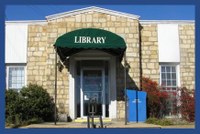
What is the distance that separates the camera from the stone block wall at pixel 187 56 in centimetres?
1866

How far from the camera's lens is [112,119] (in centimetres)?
1723

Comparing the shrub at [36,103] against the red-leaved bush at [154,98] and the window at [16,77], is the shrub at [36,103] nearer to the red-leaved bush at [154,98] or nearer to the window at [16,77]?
the window at [16,77]

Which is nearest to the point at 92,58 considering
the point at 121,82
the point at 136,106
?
the point at 121,82

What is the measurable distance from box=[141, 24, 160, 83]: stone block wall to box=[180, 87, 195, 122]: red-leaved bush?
136 centimetres

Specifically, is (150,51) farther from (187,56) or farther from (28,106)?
(28,106)

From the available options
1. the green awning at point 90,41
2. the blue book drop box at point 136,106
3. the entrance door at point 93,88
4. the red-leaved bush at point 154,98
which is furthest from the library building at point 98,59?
the green awning at point 90,41

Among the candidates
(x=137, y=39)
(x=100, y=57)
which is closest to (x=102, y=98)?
(x=100, y=57)

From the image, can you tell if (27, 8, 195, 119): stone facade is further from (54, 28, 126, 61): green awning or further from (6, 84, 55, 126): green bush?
(54, 28, 126, 61): green awning

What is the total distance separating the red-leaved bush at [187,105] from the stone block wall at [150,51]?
136cm

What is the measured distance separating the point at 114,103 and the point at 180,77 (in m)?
3.46

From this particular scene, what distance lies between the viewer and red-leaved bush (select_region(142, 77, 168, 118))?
17.5 m

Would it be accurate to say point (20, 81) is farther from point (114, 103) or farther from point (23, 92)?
point (114, 103)

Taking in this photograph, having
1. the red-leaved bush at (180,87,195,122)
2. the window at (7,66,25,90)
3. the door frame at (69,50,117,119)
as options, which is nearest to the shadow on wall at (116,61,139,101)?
the door frame at (69,50,117,119)

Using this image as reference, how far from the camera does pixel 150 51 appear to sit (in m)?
18.5
